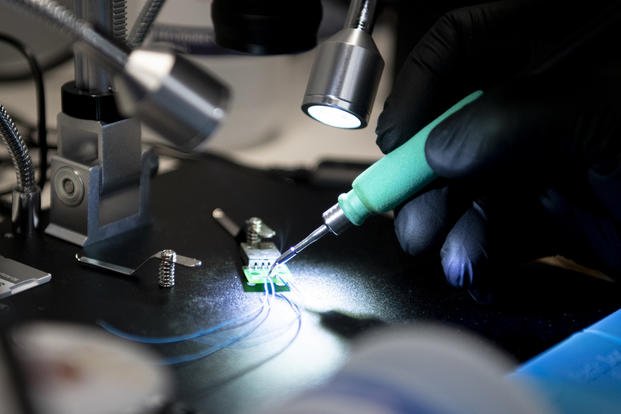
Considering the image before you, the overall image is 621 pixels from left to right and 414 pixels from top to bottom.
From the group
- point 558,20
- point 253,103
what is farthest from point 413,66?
point 253,103

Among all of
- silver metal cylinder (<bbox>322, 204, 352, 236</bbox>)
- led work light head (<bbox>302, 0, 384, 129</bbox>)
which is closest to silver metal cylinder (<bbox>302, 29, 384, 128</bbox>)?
led work light head (<bbox>302, 0, 384, 129</bbox>)

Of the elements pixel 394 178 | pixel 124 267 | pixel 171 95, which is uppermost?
pixel 171 95

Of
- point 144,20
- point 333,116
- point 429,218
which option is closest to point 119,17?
point 144,20

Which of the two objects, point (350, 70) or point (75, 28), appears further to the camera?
point (350, 70)

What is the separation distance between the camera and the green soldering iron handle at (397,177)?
1.98 ft

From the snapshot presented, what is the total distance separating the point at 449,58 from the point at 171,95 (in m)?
0.35

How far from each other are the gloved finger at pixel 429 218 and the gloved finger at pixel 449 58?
0.06m

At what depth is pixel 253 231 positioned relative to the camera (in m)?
0.71

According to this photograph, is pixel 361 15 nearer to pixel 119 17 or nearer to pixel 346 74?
pixel 346 74

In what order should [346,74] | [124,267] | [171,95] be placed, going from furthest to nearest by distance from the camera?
[124,267]
[346,74]
[171,95]

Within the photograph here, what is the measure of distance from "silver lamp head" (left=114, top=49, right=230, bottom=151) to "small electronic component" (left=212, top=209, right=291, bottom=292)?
27cm

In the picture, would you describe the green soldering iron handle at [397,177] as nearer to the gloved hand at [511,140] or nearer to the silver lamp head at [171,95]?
the gloved hand at [511,140]

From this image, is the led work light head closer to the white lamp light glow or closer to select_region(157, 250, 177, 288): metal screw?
the white lamp light glow

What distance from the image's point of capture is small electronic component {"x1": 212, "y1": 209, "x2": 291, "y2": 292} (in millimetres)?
649
